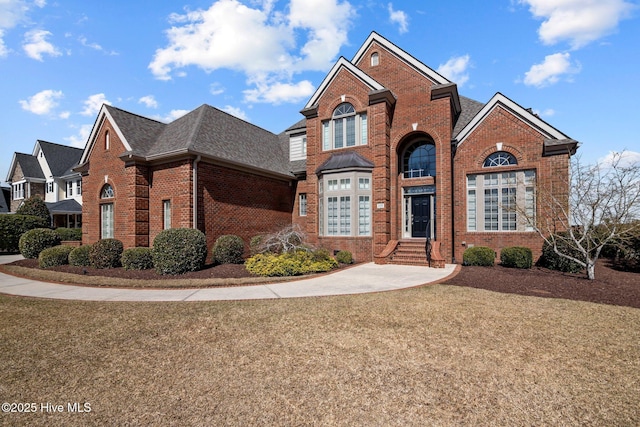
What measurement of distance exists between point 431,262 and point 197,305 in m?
9.71

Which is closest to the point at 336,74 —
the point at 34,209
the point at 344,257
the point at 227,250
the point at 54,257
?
the point at 344,257

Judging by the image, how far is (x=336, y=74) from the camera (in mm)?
16766

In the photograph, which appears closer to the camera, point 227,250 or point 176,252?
point 176,252

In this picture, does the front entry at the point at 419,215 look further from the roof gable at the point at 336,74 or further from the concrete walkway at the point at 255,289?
the roof gable at the point at 336,74

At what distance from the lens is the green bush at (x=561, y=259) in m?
12.1

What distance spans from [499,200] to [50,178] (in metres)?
41.4

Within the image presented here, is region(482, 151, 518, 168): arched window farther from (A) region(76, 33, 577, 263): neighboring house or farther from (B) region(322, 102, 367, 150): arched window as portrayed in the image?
(B) region(322, 102, 367, 150): arched window

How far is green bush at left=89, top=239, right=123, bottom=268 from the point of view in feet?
45.6

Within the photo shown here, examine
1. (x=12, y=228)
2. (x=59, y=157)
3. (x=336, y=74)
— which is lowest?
(x=12, y=228)

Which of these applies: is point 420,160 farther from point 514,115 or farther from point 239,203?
point 239,203

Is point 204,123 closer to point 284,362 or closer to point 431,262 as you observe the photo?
point 431,262

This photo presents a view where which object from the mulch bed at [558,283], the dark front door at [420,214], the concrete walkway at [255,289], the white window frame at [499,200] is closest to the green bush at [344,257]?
the concrete walkway at [255,289]

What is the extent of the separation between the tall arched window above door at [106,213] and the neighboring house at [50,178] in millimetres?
16287

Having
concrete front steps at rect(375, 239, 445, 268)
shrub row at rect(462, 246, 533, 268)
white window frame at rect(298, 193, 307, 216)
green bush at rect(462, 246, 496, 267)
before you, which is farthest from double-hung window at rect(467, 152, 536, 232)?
white window frame at rect(298, 193, 307, 216)
